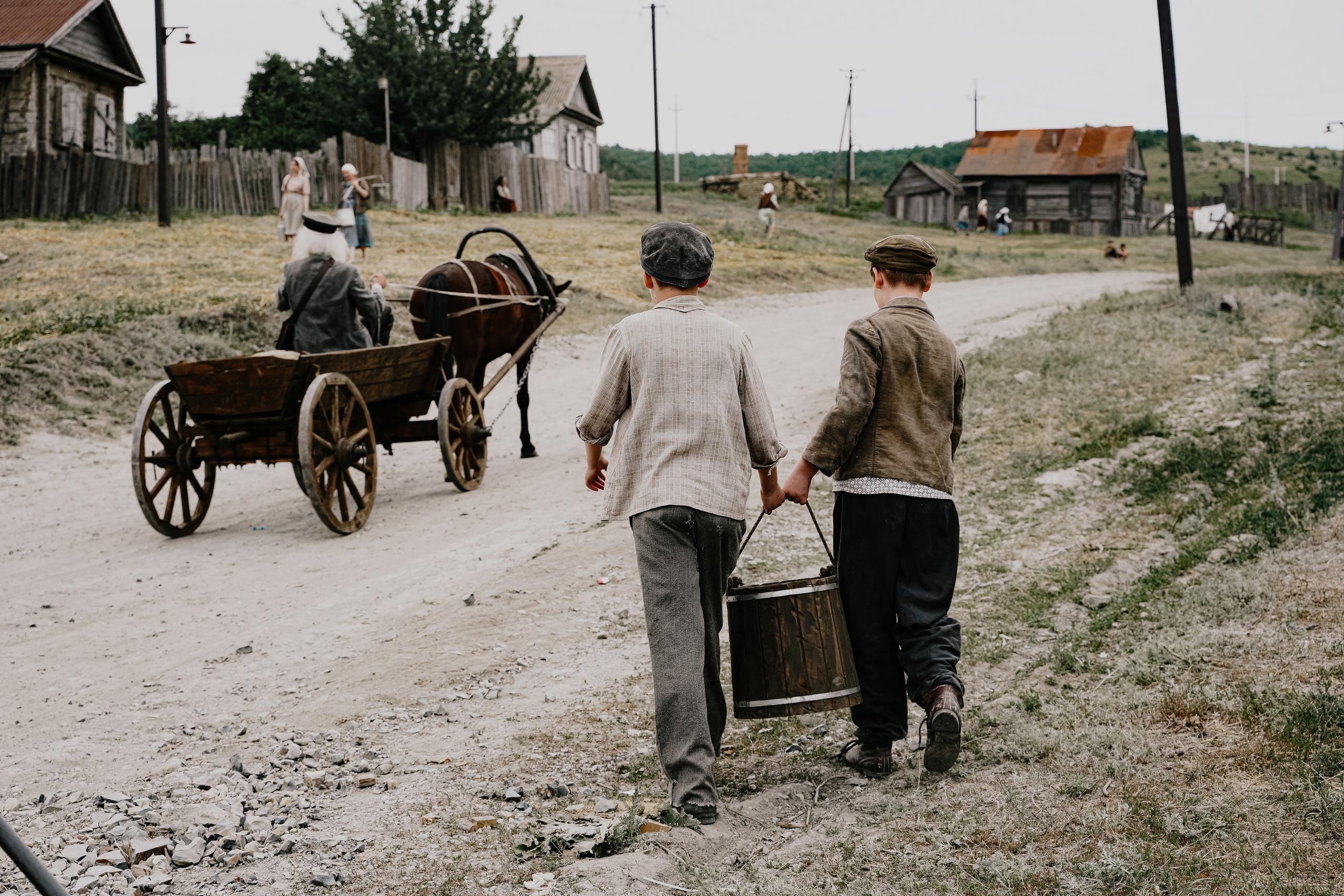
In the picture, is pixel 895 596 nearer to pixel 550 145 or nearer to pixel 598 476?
pixel 598 476

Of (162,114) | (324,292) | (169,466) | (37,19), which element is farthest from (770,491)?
(37,19)

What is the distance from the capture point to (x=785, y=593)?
4.02m

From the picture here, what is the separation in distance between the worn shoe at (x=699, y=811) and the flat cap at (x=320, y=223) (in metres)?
5.83

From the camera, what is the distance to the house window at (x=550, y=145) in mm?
45438

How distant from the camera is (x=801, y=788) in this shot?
4164mm

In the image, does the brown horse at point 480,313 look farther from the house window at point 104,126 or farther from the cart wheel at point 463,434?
the house window at point 104,126

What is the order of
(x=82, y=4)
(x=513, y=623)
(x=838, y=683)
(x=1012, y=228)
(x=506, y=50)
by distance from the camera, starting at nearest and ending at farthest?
(x=838, y=683), (x=513, y=623), (x=82, y=4), (x=506, y=50), (x=1012, y=228)

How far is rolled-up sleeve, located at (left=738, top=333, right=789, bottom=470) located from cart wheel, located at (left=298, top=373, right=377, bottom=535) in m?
4.26

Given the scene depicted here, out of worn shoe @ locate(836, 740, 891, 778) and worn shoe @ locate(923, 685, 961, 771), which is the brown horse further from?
worn shoe @ locate(923, 685, 961, 771)

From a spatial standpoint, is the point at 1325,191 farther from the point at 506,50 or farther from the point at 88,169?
the point at 88,169

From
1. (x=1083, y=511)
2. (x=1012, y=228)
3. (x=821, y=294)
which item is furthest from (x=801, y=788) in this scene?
(x=1012, y=228)

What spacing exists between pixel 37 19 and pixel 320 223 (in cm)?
2332

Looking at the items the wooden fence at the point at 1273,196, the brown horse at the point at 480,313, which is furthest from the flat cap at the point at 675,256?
the wooden fence at the point at 1273,196

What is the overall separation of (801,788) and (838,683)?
0.42 meters
